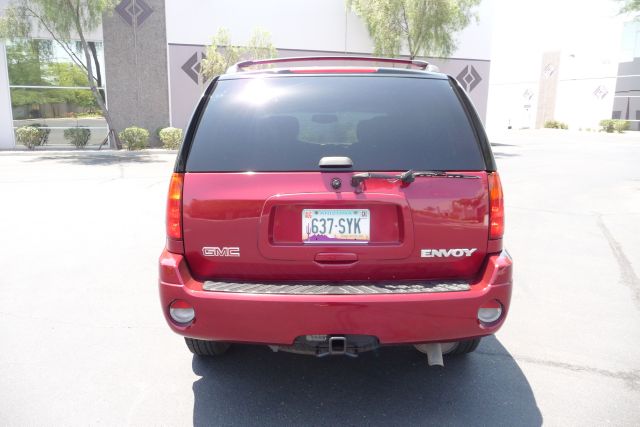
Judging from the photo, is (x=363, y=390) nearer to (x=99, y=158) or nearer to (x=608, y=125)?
(x=99, y=158)

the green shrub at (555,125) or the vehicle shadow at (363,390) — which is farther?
the green shrub at (555,125)

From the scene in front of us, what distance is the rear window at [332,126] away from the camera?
2654mm

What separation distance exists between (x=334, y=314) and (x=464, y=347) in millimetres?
1259

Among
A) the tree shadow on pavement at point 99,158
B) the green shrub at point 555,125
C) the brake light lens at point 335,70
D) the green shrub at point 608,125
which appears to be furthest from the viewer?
the green shrub at point 555,125

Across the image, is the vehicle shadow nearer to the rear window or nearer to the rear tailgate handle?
the rear tailgate handle

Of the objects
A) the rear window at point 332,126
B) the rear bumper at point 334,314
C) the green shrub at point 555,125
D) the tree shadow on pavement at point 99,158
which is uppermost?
the rear window at point 332,126

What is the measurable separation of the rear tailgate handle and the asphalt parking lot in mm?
893

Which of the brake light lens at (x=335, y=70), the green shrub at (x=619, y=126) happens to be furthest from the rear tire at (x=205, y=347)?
the green shrub at (x=619, y=126)

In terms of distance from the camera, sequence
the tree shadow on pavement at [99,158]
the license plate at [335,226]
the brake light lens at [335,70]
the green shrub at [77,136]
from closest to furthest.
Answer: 1. the license plate at [335,226]
2. the brake light lens at [335,70]
3. the tree shadow on pavement at [99,158]
4. the green shrub at [77,136]

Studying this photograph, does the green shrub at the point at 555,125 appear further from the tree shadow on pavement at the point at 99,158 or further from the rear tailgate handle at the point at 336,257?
the rear tailgate handle at the point at 336,257

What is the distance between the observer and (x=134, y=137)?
62.4ft

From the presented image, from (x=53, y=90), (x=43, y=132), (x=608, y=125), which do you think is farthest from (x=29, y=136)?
(x=608, y=125)

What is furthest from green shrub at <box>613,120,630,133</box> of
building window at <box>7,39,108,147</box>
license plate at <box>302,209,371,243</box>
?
license plate at <box>302,209,371,243</box>

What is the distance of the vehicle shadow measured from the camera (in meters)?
2.78
